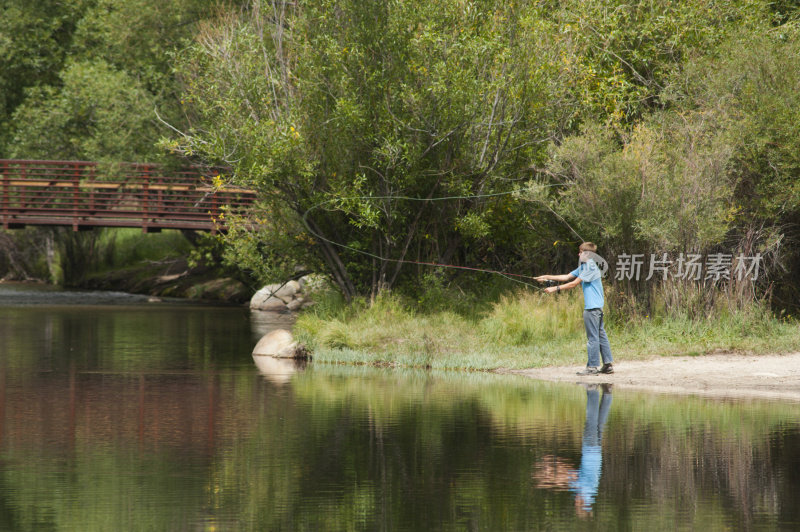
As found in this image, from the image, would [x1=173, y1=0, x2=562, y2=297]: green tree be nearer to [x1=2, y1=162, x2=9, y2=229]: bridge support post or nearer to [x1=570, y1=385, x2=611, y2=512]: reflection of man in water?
[x1=570, y1=385, x2=611, y2=512]: reflection of man in water

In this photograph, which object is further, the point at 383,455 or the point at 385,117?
the point at 385,117

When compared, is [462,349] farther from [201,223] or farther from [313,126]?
[201,223]

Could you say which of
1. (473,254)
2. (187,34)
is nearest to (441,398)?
(473,254)

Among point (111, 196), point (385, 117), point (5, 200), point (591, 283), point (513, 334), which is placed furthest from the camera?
point (111, 196)

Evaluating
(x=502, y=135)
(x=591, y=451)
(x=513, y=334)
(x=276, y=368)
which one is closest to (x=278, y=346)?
(x=276, y=368)

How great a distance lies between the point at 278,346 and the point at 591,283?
6969mm

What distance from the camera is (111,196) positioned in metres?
42.2

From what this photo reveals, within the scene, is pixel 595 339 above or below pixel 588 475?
above

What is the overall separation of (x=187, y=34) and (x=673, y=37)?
A: 1878 centimetres

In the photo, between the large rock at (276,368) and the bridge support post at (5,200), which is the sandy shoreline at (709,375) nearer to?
the large rock at (276,368)

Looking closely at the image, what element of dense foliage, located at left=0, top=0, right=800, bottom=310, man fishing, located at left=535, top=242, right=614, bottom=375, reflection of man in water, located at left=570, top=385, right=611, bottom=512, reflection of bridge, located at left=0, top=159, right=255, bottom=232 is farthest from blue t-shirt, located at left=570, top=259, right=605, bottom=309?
reflection of bridge, located at left=0, top=159, right=255, bottom=232

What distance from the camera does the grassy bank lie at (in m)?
18.2

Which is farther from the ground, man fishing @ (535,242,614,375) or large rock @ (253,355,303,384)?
man fishing @ (535,242,614,375)

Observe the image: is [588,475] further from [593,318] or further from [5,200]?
[5,200]
